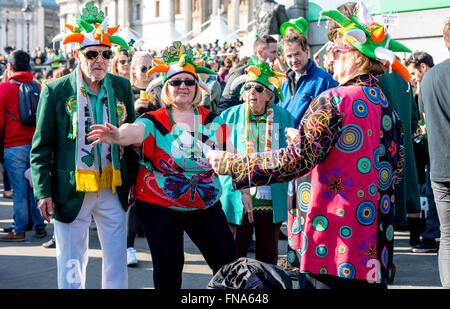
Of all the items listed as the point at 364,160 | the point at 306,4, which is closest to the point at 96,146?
the point at 364,160

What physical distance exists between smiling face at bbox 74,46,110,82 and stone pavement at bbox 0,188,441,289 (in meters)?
2.15

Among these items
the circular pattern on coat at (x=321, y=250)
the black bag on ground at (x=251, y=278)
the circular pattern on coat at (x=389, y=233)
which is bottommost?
the black bag on ground at (x=251, y=278)

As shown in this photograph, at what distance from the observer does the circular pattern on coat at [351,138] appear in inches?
105

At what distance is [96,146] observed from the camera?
402 cm

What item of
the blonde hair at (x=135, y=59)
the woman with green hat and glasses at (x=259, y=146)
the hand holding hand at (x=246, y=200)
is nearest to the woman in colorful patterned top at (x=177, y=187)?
the hand holding hand at (x=246, y=200)

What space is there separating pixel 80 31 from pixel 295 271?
9.06 feet

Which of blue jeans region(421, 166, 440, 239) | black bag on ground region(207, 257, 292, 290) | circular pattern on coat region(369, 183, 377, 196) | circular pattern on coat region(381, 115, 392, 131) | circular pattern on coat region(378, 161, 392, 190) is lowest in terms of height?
blue jeans region(421, 166, 440, 239)

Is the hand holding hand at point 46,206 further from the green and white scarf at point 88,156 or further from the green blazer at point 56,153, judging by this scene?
the green and white scarf at point 88,156

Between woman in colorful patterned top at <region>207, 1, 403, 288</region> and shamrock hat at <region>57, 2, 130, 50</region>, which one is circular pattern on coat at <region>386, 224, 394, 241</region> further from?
shamrock hat at <region>57, 2, 130, 50</region>

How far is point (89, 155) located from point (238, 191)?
4.49 ft

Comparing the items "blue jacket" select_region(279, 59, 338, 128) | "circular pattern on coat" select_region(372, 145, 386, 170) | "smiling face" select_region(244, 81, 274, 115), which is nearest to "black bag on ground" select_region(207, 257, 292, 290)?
"circular pattern on coat" select_region(372, 145, 386, 170)

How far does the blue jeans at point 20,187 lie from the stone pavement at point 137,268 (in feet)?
0.86

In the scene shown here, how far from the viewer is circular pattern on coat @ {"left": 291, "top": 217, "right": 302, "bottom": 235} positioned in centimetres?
293
